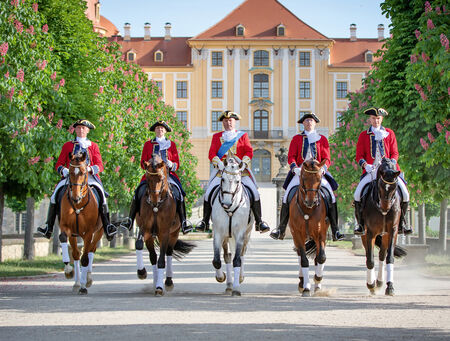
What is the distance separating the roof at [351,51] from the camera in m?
100

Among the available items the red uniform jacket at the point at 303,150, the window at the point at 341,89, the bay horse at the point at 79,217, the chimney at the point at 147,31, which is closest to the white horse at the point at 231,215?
the red uniform jacket at the point at 303,150

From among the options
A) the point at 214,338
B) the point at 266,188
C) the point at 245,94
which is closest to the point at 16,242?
the point at 214,338

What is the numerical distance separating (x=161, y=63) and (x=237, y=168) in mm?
86501

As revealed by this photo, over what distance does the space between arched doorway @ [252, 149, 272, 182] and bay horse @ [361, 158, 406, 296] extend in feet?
264

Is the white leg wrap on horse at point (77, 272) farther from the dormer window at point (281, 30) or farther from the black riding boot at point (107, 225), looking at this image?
the dormer window at point (281, 30)

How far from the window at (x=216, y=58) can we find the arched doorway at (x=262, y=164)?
11738 mm

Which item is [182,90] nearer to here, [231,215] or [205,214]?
[205,214]

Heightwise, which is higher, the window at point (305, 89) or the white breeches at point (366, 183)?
the window at point (305, 89)

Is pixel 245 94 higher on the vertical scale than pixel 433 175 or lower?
higher

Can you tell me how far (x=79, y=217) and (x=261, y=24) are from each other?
85765 millimetres

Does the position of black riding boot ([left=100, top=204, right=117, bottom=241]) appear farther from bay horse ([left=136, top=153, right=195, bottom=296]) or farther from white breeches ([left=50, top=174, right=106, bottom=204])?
bay horse ([left=136, top=153, right=195, bottom=296])

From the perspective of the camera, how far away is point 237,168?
15125 millimetres

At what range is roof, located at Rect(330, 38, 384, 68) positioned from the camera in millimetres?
100188

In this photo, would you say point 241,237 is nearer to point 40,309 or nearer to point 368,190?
point 368,190
